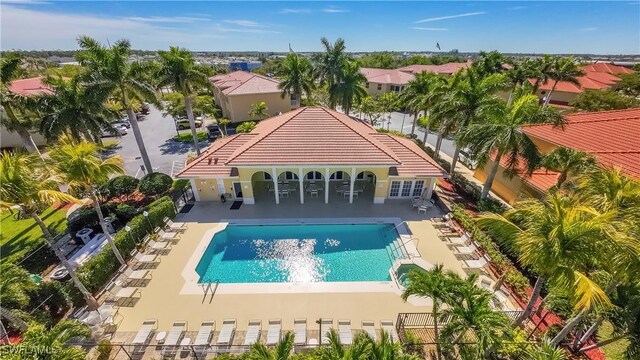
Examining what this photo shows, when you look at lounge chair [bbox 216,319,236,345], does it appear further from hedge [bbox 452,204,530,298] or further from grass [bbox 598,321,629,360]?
grass [bbox 598,321,629,360]

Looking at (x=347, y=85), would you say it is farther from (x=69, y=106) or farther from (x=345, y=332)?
(x=345, y=332)

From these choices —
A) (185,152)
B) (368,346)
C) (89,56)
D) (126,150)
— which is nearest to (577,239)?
(368,346)

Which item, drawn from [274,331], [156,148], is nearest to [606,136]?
[274,331]

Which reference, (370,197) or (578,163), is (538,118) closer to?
(578,163)

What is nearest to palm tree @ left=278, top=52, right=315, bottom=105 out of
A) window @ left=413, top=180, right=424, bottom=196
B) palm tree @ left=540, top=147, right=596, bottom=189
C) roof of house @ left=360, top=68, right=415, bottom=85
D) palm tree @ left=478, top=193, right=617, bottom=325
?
window @ left=413, top=180, right=424, bottom=196

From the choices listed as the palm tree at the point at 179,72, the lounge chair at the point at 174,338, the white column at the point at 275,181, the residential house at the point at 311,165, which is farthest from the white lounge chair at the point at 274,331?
the palm tree at the point at 179,72

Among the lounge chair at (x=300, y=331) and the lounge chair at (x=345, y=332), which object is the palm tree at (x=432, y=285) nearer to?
the lounge chair at (x=345, y=332)

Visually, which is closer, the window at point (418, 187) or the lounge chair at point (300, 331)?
the lounge chair at point (300, 331)
